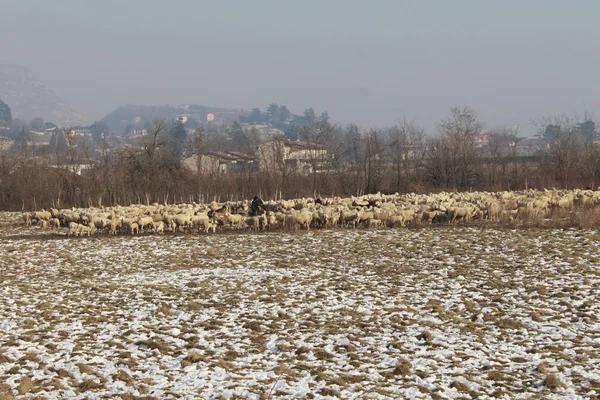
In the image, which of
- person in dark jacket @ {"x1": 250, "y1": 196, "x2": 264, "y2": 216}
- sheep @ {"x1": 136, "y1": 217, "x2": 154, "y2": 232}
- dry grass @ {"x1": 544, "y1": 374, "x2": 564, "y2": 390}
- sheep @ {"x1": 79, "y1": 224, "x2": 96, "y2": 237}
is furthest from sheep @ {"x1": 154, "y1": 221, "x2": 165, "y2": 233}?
dry grass @ {"x1": 544, "y1": 374, "x2": 564, "y2": 390}

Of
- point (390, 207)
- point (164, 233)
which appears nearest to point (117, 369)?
point (164, 233)

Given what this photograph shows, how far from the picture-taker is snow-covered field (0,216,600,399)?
7.55m

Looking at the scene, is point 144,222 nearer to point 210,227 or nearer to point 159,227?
point 159,227

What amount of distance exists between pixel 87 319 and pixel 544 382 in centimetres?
701

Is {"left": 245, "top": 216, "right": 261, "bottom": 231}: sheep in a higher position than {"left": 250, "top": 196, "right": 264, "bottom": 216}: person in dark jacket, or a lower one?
lower

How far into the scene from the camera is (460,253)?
15867 mm

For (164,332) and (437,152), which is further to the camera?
(437,152)

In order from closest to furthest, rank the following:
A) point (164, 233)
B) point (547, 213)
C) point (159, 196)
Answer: point (164, 233), point (547, 213), point (159, 196)

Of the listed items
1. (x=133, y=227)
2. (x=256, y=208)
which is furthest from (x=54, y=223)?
(x=256, y=208)

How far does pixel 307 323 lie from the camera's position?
994 cm

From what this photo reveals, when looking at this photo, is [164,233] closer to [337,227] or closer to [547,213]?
[337,227]

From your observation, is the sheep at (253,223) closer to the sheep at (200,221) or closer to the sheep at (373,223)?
the sheep at (200,221)

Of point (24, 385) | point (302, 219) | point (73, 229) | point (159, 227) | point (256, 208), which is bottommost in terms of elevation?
point (24, 385)

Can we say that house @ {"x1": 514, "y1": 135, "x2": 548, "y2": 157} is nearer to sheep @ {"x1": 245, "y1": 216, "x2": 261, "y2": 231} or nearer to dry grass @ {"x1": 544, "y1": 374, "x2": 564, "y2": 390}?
sheep @ {"x1": 245, "y1": 216, "x2": 261, "y2": 231}
